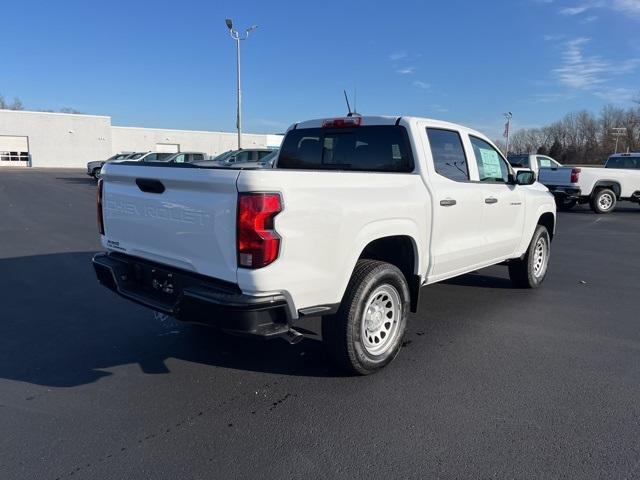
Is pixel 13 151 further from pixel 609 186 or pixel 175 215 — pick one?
pixel 175 215

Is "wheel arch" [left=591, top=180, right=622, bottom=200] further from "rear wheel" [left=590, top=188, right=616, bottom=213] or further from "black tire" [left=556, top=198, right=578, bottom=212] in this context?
"black tire" [left=556, top=198, right=578, bottom=212]

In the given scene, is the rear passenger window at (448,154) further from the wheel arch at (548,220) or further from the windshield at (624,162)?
the windshield at (624,162)

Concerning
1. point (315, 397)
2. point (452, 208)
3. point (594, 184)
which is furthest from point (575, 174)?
point (315, 397)

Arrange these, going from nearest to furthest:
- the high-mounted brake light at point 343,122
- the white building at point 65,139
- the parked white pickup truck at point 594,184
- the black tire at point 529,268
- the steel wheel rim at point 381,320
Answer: the steel wheel rim at point 381,320, the high-mounted brake light at point 343,122, the black tire at point 529,268, the parked white pickup truck at point 594,184, the white building at point 65,139

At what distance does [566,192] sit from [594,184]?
0.93 metres

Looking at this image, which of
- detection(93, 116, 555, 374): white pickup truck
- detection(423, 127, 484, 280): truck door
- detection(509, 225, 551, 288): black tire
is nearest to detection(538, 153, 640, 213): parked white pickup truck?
detection(509, 225, 551, 288): black tire

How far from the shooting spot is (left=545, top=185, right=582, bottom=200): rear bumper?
15.8m

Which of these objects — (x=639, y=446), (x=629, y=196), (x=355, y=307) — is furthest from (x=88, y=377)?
(x=629, y=196)

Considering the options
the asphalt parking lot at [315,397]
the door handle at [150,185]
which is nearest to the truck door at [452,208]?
the asphalt parking lot at [315,397]

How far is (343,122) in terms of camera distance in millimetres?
4793

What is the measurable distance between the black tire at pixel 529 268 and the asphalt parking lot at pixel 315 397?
0.63 m

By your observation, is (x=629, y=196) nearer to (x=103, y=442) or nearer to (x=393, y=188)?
(x=393, y=188)

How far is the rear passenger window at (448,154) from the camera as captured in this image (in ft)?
14.8

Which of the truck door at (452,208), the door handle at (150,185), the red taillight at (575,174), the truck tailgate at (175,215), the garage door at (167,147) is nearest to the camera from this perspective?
the truck tailgate at (175,215)
